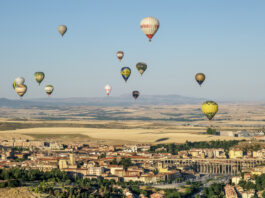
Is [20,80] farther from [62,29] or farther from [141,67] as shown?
[141,67]

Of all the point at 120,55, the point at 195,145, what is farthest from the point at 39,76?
the point at 195,145

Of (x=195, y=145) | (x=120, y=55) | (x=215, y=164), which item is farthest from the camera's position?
(x=195, y=145)

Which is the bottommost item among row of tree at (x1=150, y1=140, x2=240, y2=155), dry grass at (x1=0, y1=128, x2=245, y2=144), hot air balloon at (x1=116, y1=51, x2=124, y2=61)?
row of tree at (x1=150, y1=140, x2=240, y2=155)

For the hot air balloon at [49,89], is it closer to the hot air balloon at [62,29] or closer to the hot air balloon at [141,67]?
the hot air balloon at [62,29]

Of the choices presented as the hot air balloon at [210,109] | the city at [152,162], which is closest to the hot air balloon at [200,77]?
the hot air balloon at [210,109]

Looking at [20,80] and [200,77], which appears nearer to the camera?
[200,77]

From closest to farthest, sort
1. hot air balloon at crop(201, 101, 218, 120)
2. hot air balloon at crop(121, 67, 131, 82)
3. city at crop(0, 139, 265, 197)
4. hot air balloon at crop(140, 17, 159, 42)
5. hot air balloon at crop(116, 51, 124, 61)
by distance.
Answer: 1. hot air balloon at crop(140, 17, 159, 42)
2. hot air balloon at crop(201, 101, 218, 120)
3. city at crop(0, 139, 265, 197)
4. hot air balloon at crop(121, 67, 131, 82)
5. hot air balloon at crop(116, 51, 124, 61)

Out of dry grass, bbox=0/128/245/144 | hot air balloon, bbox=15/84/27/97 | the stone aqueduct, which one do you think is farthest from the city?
hot air balloon, bbox=15/84/27/97

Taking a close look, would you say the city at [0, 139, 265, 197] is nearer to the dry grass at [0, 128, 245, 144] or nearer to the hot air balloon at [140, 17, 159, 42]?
the dry grass at [0, 128, 245, 144]

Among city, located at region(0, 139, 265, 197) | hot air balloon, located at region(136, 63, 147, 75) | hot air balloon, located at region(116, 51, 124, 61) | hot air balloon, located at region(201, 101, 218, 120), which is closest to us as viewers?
hot air balloon, located at region(201, 101, 218, 120)
